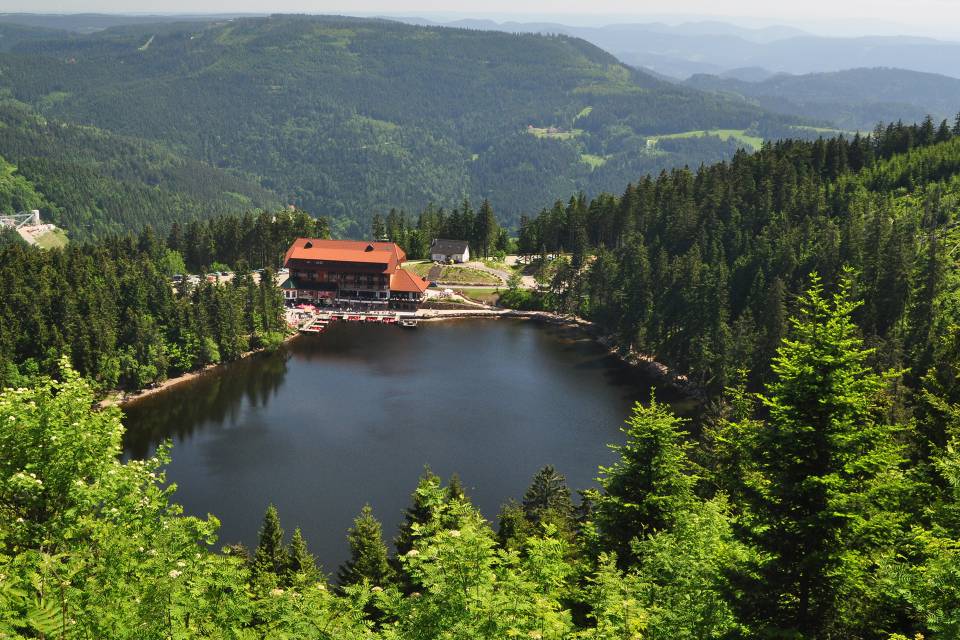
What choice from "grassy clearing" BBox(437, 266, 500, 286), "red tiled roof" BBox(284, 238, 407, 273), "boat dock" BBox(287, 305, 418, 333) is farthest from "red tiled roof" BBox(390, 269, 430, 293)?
"grassy clearing" BBox(437, 266, 500, 286)

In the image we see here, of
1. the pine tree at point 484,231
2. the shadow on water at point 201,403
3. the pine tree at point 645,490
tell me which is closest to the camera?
the pine tree at point 645,490

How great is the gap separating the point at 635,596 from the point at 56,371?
69.5m

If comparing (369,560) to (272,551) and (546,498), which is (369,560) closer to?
(272,551)

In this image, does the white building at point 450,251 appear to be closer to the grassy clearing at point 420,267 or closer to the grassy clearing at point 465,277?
the grassy clearing at point 420,267

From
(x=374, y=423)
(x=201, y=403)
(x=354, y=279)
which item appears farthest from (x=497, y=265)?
(x=201, y=403)

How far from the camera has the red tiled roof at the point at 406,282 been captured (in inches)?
4500

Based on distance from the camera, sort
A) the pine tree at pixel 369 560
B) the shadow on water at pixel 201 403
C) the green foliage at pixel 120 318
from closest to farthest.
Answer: the pine tree at pixel 369 560 → the shadow on water at pixel 201 403 → the green foliage at pixel 120 318

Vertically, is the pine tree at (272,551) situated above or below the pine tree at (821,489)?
below

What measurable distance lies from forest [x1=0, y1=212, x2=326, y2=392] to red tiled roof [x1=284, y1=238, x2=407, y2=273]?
1191cm

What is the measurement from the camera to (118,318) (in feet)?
276

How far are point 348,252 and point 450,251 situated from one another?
19.2 metres

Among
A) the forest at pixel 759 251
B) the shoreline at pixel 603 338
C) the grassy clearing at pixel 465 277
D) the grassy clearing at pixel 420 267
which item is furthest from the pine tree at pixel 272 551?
the grassy clearing at pixel 420 267

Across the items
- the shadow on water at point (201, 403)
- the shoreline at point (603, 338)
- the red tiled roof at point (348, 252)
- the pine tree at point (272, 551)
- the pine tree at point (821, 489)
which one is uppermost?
the pine tree at point (821, 489)

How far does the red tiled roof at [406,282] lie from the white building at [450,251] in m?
13.1
